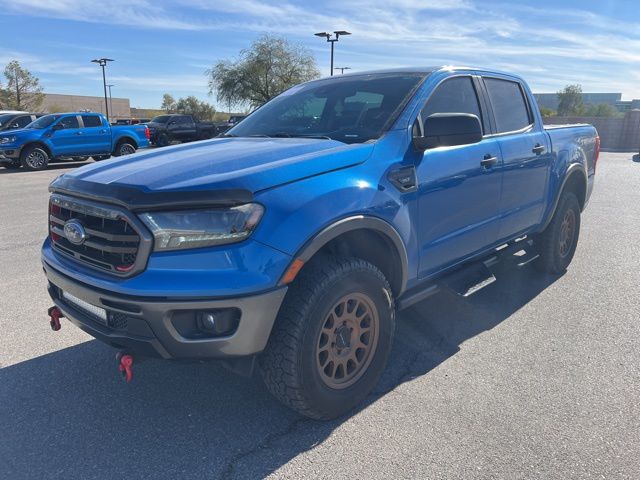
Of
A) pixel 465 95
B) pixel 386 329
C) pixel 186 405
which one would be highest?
pixel 465 95

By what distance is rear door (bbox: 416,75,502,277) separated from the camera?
3.21 meters

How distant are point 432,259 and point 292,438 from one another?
1423 mm

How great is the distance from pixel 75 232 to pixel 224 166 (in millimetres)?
830

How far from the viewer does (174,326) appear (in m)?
2.29

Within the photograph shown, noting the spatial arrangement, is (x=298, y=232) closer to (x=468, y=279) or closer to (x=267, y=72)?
(x=468, y=279)

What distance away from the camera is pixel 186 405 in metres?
2.97

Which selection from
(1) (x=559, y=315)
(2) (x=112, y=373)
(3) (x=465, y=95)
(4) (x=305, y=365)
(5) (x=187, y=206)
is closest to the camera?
(5) (x=187, y=206)

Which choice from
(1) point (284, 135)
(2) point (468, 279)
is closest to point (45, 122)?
(1) point (284, 135)

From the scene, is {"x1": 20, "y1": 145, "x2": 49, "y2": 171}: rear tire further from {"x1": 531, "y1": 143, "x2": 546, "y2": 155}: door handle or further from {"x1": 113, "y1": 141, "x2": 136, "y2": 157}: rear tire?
{"x1": 531, "y1": 143, "x2": 546, "y2": 155}: door handle

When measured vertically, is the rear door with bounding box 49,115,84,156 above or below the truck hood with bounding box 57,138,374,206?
below

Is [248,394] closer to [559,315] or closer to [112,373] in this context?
[112,373]

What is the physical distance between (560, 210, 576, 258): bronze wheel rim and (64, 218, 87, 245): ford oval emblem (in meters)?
4.45

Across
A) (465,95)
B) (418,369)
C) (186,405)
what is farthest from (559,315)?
(186,405)

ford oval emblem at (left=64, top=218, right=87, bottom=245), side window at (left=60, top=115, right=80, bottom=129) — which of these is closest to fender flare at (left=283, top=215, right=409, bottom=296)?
ford oval emblem at (left=64, top=218, right=87, bottom=245)
